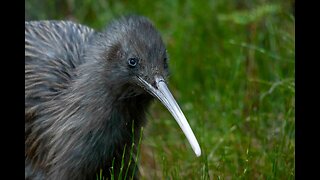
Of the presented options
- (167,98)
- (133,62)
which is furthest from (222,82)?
(167,98)

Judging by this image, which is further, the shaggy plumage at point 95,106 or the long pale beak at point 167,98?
the shaggy plumage at point 95,106

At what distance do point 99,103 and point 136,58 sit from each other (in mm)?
324

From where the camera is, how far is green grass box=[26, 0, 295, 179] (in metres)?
5.09

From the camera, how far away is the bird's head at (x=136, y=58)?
4289mm

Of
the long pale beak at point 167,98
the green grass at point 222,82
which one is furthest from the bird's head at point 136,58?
the green grass at point 222,82

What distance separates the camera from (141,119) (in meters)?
4.55

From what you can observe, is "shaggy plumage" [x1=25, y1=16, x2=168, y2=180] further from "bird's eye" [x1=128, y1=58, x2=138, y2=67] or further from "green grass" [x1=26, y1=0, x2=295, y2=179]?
"green grass" [x1=26, y1=0, x2=295, y2=179]

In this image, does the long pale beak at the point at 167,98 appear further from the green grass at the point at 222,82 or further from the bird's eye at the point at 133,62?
the green grass at the point at 222,82

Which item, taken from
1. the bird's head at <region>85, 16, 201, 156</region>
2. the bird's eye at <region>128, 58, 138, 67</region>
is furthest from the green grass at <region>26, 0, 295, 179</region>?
the bird's eye at <region>128, 58, 138, 67</region>

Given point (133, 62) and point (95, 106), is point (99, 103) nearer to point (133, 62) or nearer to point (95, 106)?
point (95, 106)

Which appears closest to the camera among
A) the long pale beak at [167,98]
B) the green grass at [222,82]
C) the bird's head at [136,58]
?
the long pale beak at [167,98]

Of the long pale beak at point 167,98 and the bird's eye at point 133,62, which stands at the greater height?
the bird's eye at point 133,62

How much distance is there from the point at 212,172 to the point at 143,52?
1154 mm
